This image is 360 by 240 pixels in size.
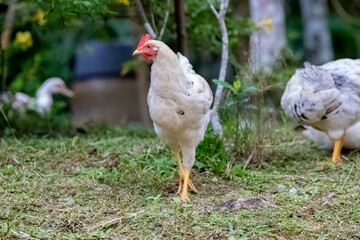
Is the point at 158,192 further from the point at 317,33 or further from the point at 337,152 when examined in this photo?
the point at 317,33

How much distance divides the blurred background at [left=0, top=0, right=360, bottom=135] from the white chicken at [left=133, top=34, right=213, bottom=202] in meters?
0.72

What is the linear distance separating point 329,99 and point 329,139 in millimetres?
793

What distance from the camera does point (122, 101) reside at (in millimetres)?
10383

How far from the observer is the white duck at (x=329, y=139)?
14.4 feet

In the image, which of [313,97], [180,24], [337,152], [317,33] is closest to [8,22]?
[180,24]

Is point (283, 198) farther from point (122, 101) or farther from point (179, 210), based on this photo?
point (122, 101)

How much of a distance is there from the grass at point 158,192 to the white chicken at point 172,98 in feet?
1.25

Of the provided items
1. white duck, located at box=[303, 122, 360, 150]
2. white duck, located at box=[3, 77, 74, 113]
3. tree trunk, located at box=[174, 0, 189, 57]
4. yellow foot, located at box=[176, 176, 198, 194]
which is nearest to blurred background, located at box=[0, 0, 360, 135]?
tree trunk, located at box=[174, 0, 189, 57]

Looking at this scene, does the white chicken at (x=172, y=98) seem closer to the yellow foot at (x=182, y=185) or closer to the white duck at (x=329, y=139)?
the yellow foot at (x=182, y=185)

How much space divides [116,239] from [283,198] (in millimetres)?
1281

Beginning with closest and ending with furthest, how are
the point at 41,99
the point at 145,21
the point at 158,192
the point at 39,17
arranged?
the point at 158,192
the point at 145,21
the point at 39,17
the point at 41,99

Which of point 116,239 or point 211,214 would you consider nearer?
point 116,239

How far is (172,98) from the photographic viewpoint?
320 cm

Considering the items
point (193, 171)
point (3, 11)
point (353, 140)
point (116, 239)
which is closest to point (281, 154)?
point (353, 140)
